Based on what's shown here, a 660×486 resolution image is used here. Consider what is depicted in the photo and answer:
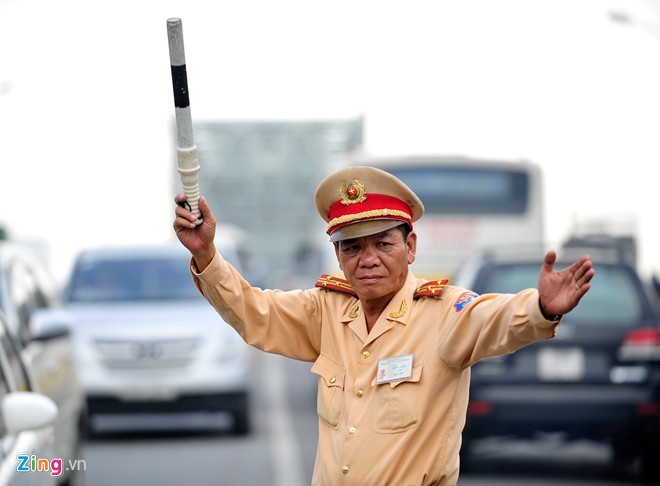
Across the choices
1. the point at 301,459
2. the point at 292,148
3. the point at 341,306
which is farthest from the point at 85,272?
the point at 292,148

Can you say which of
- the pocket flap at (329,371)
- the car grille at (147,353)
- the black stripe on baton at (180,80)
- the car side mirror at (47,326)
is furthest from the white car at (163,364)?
the black stripe on baton at (180,80)

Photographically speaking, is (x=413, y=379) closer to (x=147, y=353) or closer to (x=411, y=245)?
(x=411, y=245)

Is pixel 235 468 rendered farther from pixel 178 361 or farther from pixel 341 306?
pixel 341 306

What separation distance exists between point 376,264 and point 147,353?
10.2 metres

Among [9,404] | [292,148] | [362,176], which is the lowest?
[292,148]

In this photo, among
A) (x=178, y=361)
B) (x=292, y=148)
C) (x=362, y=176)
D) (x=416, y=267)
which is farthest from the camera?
(x=292, y=148)

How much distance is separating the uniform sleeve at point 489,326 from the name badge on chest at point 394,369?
A: 0.33 ft

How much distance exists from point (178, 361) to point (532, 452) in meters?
3.48

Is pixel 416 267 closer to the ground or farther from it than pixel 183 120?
closer to the ground

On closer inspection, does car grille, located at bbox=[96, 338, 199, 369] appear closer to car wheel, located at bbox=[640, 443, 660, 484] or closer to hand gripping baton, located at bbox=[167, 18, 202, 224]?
car wheel, located at bbox=[640, 443, 660, 484]

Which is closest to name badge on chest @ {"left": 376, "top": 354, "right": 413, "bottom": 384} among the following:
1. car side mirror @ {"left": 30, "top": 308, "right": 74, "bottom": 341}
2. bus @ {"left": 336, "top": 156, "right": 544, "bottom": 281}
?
car side mirror @ {"left": 30, "top": 308, "right": 74, "bottom": 341}

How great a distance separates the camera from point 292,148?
43812 mm

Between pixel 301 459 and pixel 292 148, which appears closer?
pixel 301 459

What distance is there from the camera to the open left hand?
12.6ft
